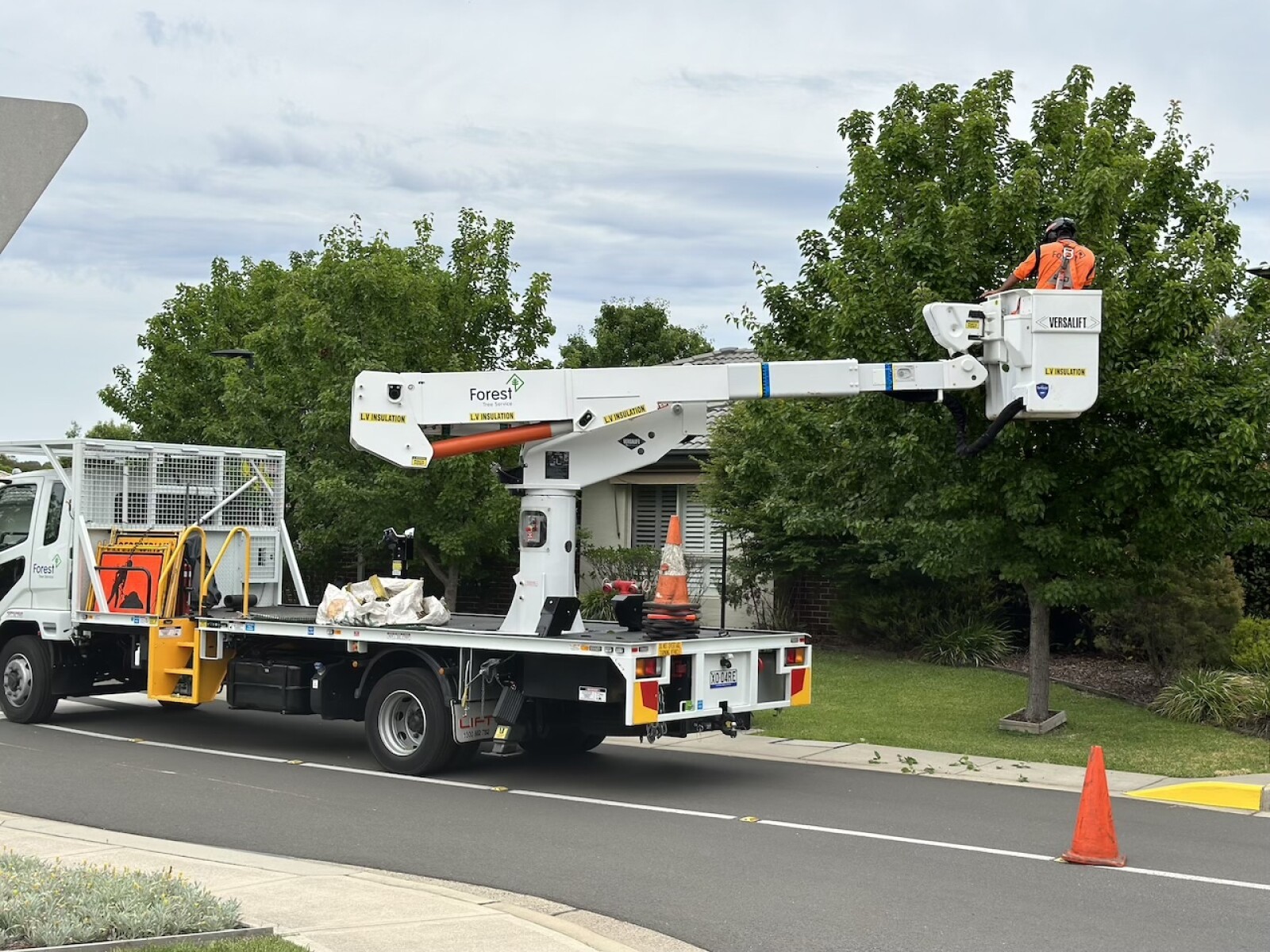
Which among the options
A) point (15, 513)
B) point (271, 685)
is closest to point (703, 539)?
point (15, 513)

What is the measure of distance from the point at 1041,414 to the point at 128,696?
1192cm

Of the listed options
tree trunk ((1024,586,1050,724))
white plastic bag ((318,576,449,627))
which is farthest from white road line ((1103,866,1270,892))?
white plastic bag ((318,576,449,627))

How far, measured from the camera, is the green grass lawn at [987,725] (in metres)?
13.5

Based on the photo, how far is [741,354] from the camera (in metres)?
29.3

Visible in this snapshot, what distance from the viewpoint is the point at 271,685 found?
13.3 meters

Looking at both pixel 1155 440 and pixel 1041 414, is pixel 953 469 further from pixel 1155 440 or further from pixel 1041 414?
pixel 1041 414

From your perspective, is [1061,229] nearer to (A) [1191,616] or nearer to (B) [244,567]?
(A) [1191,616]

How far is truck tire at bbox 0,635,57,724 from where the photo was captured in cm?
1503

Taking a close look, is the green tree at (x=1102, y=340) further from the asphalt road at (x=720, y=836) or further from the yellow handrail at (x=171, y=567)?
the yellow handrail at (x=171, y=567)

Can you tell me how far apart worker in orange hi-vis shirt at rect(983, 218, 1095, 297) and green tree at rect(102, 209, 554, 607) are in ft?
32.7

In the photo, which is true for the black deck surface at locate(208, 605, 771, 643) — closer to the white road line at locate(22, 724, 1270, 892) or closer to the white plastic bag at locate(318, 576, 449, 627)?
the white plastic bag at locate(318, 576, 449, 627)

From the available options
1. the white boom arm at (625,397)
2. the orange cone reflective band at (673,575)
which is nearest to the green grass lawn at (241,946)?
the orange cone reflective band at (673,575)

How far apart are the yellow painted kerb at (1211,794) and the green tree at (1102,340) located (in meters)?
2.35

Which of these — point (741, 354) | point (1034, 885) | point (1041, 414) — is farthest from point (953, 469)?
point (741, 354)
